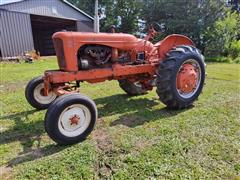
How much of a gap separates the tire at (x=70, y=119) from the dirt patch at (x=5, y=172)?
1.76 ft

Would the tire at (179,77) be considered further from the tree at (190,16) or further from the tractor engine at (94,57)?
the tree at (190,16)

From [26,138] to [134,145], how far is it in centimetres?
142

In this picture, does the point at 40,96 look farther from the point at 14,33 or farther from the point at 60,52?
the point at 14,33

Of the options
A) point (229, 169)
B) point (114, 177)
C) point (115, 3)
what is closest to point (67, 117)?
point (114, 177)

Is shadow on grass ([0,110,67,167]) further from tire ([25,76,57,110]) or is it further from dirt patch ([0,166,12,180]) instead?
tire ([25,76,57,110])

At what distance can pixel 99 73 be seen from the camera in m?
3.59

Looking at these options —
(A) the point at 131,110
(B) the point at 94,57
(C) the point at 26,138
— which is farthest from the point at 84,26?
(C) the point at 26,138

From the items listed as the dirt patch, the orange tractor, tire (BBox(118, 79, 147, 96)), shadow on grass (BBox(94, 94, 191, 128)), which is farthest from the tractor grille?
tire (BBox(118, 79, 147, 96))

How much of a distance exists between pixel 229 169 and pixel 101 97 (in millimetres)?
3190

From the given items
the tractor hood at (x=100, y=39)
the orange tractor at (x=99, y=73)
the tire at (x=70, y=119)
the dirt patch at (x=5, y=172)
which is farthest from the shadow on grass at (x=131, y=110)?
the dirt patch at (x=5, y=172)

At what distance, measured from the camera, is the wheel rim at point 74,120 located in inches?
112

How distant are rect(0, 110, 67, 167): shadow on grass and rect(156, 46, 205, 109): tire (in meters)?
1.92

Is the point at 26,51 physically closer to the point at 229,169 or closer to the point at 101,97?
the point at 101,97

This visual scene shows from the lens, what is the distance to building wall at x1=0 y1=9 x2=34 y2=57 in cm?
1388
